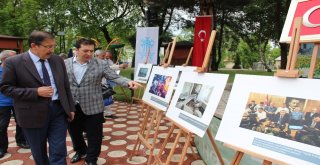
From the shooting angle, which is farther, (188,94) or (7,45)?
(7,45)

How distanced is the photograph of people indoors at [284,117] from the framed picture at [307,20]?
2.26 ft

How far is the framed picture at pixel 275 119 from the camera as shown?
147 centimetres

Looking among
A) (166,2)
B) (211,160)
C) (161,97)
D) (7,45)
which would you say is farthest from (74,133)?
(166,2)

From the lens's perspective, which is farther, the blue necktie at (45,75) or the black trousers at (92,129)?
the black trousers at (92,129)

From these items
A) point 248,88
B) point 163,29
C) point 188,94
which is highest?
point 163,29

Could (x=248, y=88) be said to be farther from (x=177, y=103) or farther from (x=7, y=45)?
(x=7, y=45)

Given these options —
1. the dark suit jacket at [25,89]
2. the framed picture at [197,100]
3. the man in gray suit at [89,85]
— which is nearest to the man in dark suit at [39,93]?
Result: the dark suit jacket at [25,89]

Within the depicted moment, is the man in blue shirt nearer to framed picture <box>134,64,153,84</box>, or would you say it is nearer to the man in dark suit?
the man in dark suit

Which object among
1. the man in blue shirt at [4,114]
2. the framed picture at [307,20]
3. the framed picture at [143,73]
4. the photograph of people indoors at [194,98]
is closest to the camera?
the framed picture at [307,20]

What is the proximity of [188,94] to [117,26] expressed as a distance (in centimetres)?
1663

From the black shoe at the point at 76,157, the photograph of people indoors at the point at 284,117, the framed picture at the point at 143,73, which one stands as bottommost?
the black shoe at the point at 76,157

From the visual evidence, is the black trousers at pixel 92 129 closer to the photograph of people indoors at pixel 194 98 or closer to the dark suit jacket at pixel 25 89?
the dark suit jacket at pixel 25 89

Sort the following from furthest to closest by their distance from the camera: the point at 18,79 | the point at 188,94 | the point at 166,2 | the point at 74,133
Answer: the point at 166,2 → the point at 74,133 → the point at 188,94 → the point at 18,79

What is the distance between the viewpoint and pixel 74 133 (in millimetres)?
3320
